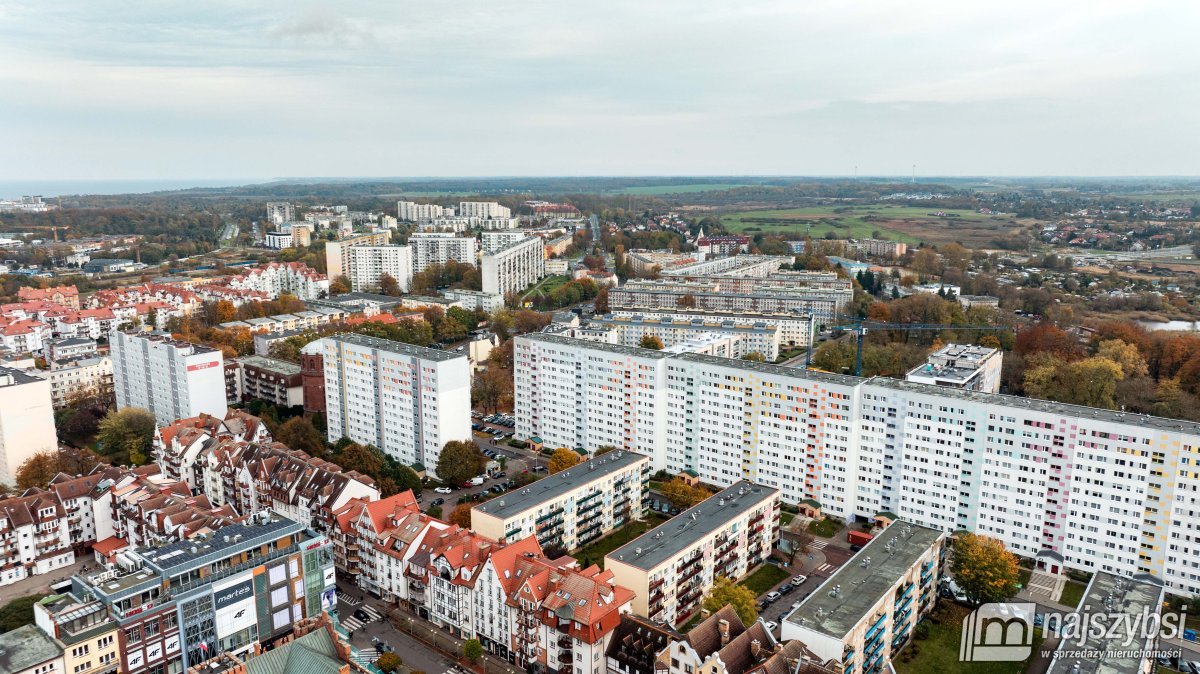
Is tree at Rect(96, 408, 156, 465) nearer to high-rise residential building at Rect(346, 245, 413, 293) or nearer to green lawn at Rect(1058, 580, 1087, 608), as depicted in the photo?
green lawn at Rect(1058, 580, 1087, 608)

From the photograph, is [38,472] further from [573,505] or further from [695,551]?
[695,551]

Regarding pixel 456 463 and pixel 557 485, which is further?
pixel 456 463

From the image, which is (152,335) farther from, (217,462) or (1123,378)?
(1123,378)

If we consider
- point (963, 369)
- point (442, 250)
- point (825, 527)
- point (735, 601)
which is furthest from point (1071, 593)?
point (442, 250)

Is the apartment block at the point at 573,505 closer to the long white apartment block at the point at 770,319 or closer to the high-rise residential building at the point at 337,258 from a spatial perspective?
the long white apartment block at the point at 770,319

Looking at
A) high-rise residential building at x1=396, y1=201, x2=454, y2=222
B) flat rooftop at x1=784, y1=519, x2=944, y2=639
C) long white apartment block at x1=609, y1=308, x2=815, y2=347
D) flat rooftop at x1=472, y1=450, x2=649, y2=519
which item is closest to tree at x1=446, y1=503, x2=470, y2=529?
flat rooftop at x1=472, y1=450, x2=649, y2=519

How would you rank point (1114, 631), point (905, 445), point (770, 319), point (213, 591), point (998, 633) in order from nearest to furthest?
1. point (1114, 631)
2. point (213, 591)
3. point (998, 633)
4. point (905, 445)
5. point (770, 319)
